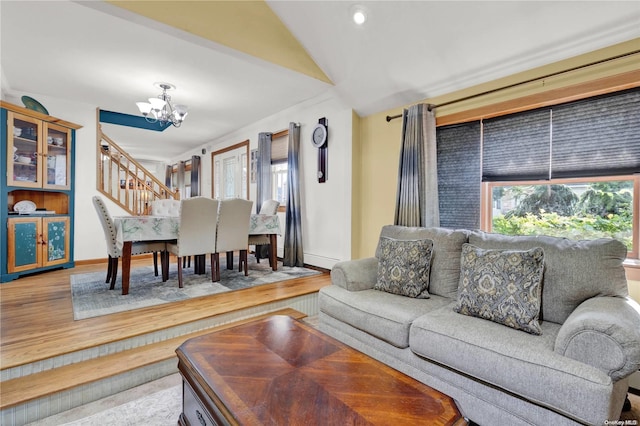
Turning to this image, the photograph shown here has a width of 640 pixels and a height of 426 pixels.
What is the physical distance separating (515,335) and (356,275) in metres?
1.13

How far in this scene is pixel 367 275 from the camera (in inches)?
97.2

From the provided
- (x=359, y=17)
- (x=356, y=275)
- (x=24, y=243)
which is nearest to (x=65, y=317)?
(x=24, y=243)

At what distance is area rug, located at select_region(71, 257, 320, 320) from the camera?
2.72 m

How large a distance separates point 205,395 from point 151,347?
4.41ft

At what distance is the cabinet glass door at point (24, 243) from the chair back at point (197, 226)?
6.98ft

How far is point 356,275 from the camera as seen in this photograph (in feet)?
7.91

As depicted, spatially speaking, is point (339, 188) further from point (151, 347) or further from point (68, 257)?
point (68, 257)

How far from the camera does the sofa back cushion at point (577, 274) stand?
1652 mm

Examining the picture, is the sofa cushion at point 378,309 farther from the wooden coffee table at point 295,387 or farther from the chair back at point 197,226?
the chair back at point 197,226

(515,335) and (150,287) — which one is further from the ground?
(515,335)

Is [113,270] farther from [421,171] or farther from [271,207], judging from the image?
[421,171]

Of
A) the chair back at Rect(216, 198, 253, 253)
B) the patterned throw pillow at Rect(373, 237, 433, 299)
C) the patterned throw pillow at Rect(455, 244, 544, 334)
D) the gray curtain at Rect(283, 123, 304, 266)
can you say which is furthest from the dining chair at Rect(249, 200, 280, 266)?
the patterned throw pillow at Rect(455, 244, 544, 334)

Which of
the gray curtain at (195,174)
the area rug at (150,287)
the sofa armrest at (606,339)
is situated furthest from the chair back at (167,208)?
the sofa armrest at (606,339)

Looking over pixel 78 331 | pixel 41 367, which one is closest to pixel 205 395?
pixel 41 367
